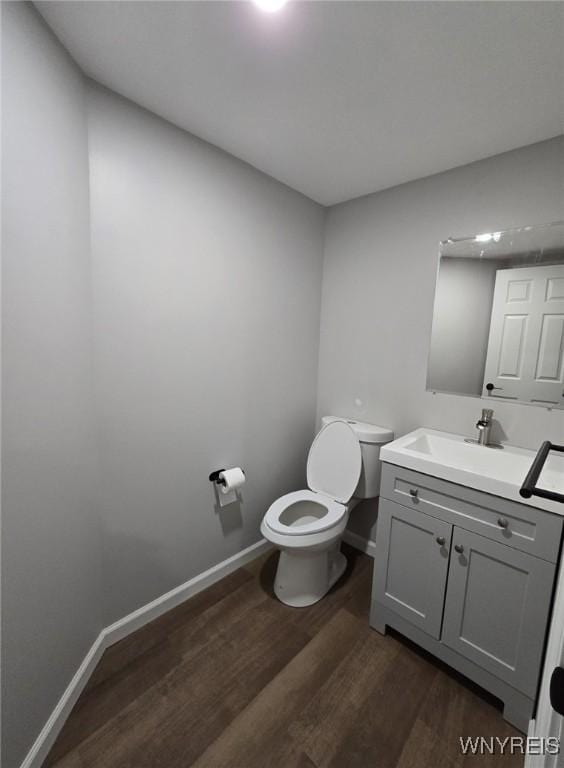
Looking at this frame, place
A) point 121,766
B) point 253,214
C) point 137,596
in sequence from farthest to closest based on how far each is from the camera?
point 253,214, point 137,596, point 121,766

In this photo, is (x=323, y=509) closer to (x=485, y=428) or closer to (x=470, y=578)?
(x=470, y=578)

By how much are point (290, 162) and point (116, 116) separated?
2.72 ft

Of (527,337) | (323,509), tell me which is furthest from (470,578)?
(527,337)

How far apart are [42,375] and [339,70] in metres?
1.42

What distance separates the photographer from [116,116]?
4.04 feet

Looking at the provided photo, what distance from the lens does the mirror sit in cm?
142

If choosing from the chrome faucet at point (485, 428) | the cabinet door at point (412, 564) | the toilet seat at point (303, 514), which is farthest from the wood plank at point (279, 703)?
the chrome faucet at point (485, 428)

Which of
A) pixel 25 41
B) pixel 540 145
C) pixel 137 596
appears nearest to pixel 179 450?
pixel 137 596

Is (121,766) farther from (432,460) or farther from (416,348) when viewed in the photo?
(416,348)

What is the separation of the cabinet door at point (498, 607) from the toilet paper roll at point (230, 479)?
105 centimetres

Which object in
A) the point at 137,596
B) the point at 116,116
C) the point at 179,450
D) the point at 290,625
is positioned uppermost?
the point at 116,116

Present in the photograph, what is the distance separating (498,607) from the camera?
118cm

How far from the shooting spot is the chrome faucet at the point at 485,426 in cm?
154

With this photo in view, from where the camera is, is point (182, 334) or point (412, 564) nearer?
point (412, 564)
